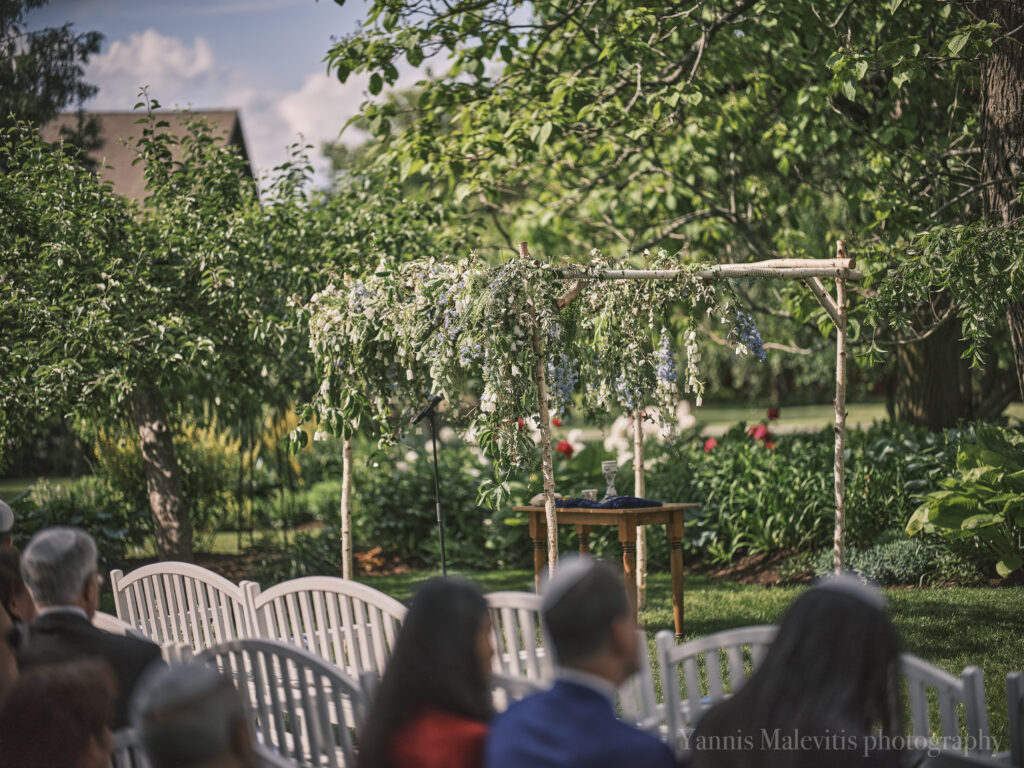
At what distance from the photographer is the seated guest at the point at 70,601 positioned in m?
3.03

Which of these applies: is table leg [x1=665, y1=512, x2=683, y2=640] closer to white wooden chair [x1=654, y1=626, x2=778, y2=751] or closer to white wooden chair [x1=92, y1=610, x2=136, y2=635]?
white wooden chair [x1=654, y1=626, x2=778, y2=751]

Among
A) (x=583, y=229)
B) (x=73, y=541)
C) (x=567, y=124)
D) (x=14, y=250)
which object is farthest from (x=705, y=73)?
(x=73, y=541)

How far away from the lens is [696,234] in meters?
12.5

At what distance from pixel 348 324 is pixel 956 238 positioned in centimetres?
394

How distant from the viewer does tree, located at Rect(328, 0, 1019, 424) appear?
7.98m

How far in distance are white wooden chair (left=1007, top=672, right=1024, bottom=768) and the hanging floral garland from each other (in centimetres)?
334

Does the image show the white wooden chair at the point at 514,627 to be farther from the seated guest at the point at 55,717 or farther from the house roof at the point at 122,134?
the house roof at the point at 122,134

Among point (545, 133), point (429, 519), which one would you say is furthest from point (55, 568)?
point (429, 519)

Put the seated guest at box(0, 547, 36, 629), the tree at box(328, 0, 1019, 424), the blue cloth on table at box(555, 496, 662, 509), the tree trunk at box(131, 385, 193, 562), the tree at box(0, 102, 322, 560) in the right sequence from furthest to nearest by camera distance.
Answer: the tree trunk at box(131, 385, 193, 562) → the tree at box(328, 0, 1019, 424) → the tree at box(0, 102, 322, 560) → the blue cloth on table at box(555, 496, 662, 509) → the seated guest at box(0, 547, 36, 629)

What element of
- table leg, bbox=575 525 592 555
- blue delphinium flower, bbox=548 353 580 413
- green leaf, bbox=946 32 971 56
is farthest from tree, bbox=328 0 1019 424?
table leg, bbox=575 525 592 555

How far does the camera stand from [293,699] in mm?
3119

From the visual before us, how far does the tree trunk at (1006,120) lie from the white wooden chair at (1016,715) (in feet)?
14.0

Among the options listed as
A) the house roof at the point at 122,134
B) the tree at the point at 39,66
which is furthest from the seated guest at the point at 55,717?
the house roof at the point at 122,134

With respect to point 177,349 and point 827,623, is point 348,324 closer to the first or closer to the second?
point 177,349
